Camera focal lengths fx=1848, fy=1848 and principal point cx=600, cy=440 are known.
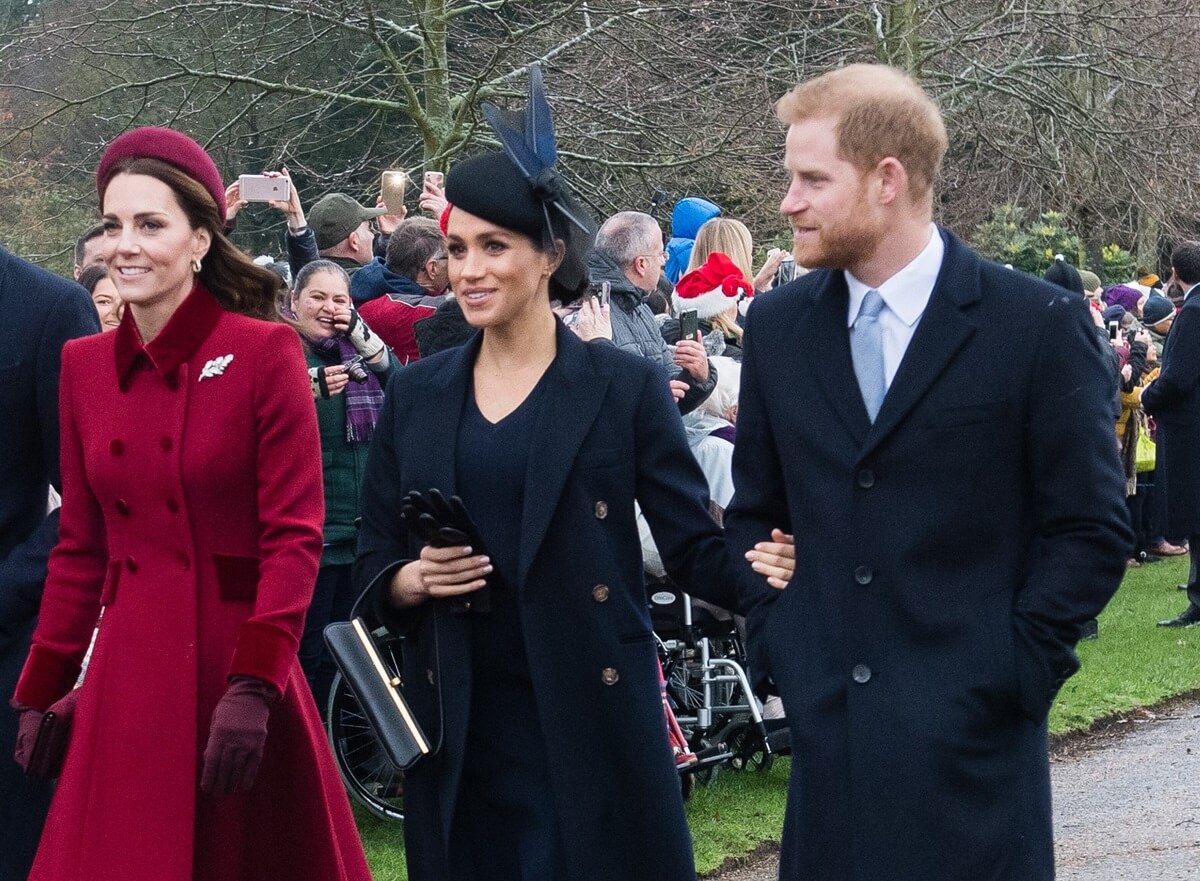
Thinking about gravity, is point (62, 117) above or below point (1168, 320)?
above

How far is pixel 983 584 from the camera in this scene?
340 cm

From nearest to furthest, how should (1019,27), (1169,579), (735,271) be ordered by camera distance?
(735,271) < (1169,579) < (1019,27)

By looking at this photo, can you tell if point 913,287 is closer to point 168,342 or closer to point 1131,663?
point 168,342

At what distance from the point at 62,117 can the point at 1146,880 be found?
12.7m

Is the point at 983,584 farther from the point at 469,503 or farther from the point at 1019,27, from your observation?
the point at 1019,27

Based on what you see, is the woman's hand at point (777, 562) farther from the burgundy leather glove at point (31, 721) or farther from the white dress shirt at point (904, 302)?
the burgundy leather glove at point (31, 721)

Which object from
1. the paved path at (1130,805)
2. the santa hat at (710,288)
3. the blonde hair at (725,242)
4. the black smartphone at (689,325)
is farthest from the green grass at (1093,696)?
the blonde hair at (725,242)

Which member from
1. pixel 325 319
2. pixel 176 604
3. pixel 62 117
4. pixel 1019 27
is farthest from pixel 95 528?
pixel 1019 27

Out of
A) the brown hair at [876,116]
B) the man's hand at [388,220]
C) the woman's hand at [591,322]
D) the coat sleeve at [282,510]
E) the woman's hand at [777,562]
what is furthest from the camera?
the man's hand at [388,220]

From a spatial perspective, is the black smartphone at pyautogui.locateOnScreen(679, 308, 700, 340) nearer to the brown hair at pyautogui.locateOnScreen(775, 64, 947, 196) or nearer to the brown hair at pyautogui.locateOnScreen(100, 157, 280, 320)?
the brown hair at pyautogui.locateOnScreen(100, 157, 280, 320)

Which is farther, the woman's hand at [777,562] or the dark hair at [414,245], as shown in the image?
the dark hair at [414,245]

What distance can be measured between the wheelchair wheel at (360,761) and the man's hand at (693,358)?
1.78 metres

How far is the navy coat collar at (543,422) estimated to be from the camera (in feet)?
12.9

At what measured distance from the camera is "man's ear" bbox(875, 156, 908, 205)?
11.5ft
